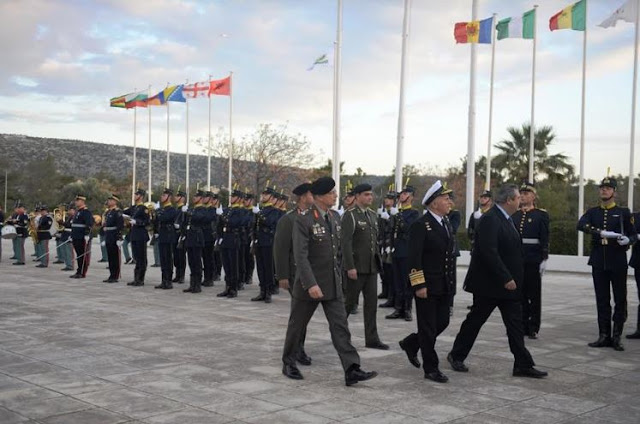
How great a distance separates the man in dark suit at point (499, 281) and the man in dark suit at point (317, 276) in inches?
45.8

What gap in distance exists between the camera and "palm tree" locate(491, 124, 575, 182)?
3462cm

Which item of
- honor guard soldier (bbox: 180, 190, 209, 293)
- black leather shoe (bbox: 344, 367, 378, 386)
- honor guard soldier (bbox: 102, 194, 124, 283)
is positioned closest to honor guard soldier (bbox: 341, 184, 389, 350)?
black leather shoe (bbox: 344, 367, 378, 386)

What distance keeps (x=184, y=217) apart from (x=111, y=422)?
9711 mm

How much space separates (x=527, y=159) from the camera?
34906mm

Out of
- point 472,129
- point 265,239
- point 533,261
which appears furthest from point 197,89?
point 533,261

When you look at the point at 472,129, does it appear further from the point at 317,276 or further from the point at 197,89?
the point at 317,276

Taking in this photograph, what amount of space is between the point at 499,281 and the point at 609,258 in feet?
8.19

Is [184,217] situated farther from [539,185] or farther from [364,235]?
[539,185]

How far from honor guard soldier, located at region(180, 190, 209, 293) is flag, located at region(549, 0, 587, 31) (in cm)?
1140

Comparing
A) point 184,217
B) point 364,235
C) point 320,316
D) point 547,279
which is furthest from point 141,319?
point 547,279

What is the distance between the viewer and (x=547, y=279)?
18.3 metres

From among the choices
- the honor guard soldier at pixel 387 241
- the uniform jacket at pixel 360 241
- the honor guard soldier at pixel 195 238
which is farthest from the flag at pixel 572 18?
the uniform jacket at pixel 360 241

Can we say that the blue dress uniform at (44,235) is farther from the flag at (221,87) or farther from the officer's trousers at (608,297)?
the officer's trousers at (608,297)

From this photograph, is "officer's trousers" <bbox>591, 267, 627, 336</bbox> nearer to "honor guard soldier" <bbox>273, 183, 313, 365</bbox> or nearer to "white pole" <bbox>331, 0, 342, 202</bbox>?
"honor guard soldier" <bbox>273, 183, 313, 365</bbox>
